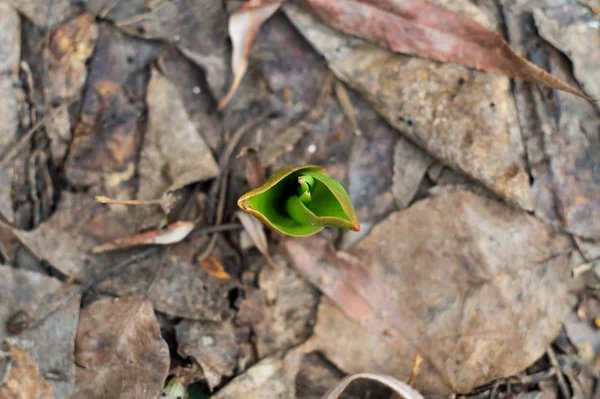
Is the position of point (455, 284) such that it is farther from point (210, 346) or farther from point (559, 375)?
point (210, 346)

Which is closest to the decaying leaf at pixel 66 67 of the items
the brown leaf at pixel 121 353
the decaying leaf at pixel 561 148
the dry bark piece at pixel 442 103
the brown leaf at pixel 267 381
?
the brown leaf at pixel 121 353

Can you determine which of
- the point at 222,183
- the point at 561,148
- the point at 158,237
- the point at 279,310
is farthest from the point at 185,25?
the point at 561,148

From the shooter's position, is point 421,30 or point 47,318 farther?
point 421,30

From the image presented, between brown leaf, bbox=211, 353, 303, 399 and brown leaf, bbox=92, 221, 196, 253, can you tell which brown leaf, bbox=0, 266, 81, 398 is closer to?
brown leaf, bbox=92, 221, 196, 253

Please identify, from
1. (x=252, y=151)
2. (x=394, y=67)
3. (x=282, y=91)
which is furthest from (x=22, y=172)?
(x=394, y=67)

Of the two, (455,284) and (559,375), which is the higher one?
(455,284)

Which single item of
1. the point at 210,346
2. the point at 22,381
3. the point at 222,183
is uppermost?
the point at 222,183

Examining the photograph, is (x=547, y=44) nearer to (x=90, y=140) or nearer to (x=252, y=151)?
(x=252, y=151)
